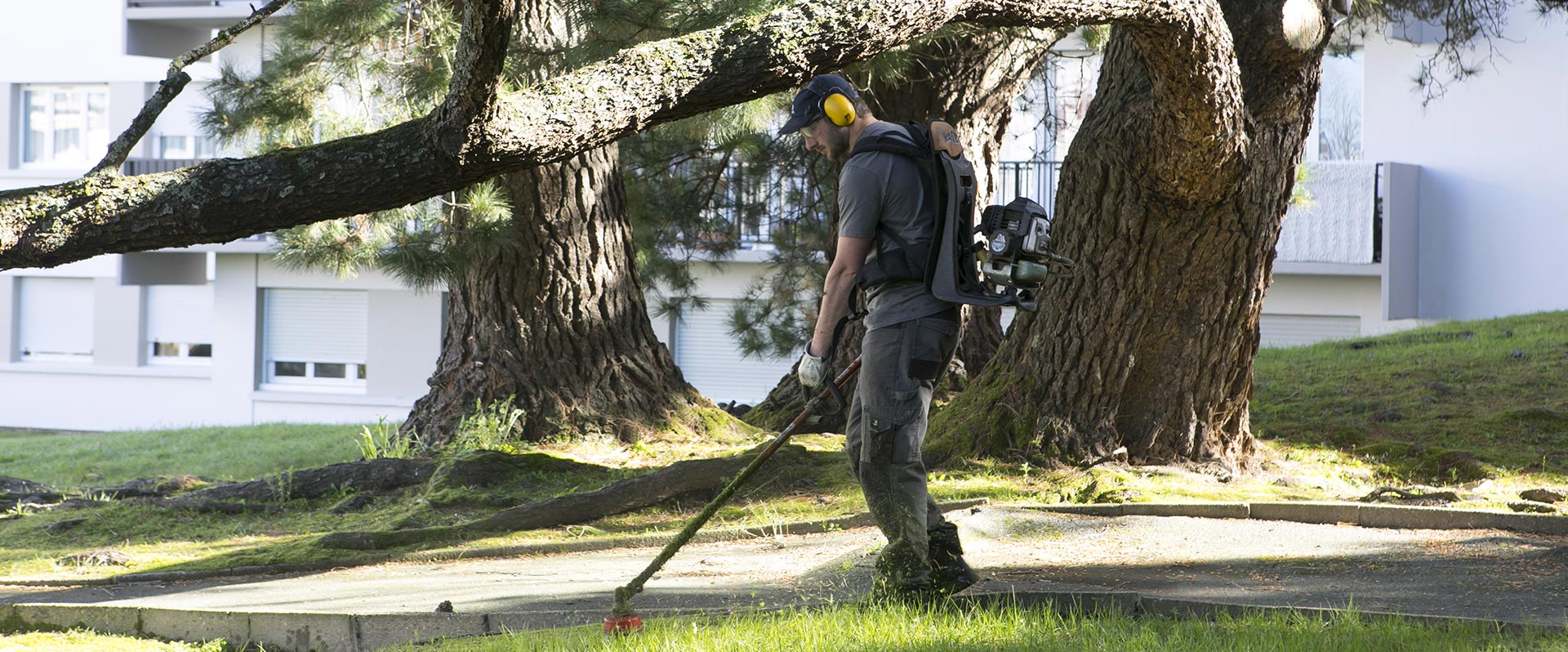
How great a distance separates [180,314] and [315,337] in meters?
2.95

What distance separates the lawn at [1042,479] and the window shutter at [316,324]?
1530 cm

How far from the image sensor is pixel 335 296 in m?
23.2

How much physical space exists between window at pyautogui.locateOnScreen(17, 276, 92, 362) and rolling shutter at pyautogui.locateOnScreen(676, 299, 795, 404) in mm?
10920

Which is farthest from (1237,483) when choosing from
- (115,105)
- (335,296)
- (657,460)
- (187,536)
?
(115,105)

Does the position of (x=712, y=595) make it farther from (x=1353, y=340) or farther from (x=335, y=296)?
(x=335, y=296)

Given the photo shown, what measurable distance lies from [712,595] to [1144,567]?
1.68 meters

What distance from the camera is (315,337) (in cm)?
2356

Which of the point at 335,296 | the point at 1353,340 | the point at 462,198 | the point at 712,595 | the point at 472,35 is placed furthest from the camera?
the point at 335,296

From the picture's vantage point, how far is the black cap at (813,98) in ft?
14.8

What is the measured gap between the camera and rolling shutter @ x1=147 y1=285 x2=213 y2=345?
2445 cm

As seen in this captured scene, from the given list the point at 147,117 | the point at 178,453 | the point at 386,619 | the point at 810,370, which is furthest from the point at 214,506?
the point at 178,453

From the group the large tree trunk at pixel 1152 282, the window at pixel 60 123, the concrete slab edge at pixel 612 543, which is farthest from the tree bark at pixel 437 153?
the window at pixel 60 123

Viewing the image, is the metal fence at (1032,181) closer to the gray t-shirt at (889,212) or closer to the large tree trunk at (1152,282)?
the large tree trunk at (1152,282)

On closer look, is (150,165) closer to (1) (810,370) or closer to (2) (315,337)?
(2) (315,337)
